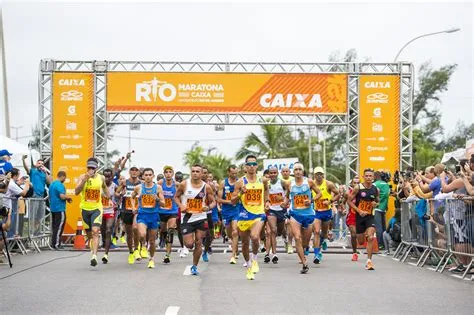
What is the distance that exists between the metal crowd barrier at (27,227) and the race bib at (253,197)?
5.39m

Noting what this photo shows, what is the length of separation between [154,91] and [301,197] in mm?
13181

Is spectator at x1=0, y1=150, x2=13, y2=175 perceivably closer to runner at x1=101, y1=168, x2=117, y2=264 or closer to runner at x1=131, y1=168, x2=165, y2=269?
runner at x1=101, y1=168, x2=117, y2=264

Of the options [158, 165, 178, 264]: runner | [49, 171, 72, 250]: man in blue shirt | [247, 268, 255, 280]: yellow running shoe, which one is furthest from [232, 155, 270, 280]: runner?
[49, 171, 72, 250]: man in blue shirt

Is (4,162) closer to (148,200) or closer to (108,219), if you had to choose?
(108,219)

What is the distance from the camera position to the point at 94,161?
17328mm

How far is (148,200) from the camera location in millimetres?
17344

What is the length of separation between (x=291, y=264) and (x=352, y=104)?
12.6 metres

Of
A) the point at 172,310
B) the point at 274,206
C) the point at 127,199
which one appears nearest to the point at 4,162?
the point at 127,199

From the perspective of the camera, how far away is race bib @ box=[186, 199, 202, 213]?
50.5 feet

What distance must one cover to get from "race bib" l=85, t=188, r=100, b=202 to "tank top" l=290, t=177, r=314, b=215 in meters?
3.80

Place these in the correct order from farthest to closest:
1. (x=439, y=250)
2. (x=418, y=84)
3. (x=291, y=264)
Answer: (x=418, y=84), (x=291, y=264), (x=439, y=250)

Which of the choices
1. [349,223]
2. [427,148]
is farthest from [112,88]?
[427,148]

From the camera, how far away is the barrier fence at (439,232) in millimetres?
15273

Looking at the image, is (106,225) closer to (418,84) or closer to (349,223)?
(349,223)
